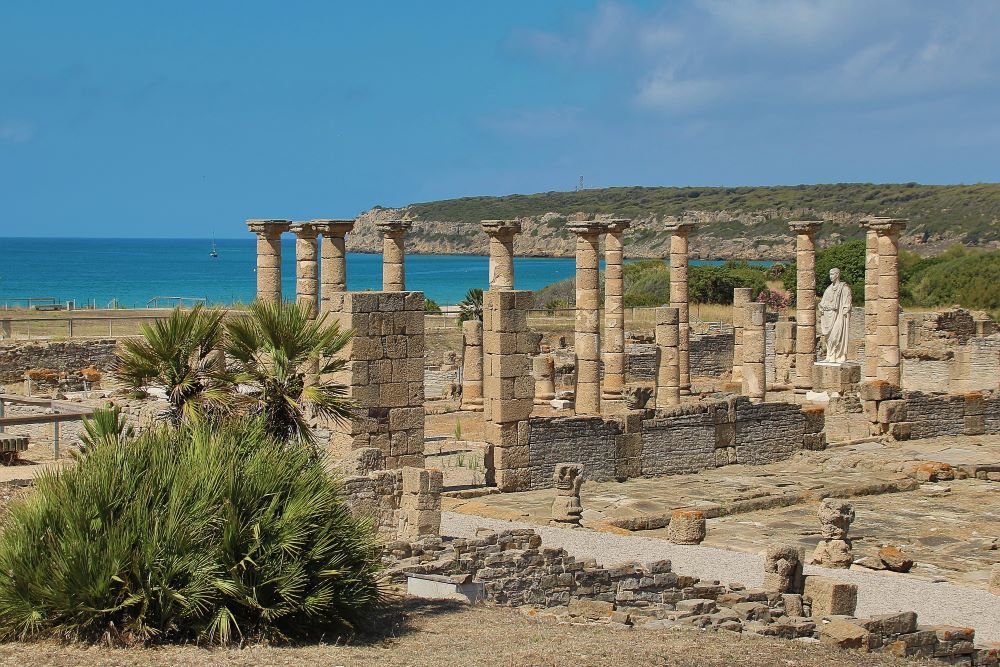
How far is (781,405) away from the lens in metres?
27.1

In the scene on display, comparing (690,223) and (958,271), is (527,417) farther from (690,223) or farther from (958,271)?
(958,271)

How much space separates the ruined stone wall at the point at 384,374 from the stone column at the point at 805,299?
15722 mm

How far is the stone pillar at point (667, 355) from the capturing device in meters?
32.1

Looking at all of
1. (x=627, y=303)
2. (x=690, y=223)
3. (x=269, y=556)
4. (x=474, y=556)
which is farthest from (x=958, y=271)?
(x=269, y=556)

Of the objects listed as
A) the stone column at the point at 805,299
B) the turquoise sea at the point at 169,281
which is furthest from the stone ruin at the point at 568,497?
the turquoise sea at the point at 169,281

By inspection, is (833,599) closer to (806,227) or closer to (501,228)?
(501,228)

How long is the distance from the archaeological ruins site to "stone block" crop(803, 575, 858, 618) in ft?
0.09

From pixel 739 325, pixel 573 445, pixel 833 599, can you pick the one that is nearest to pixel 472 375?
pixel 573 445

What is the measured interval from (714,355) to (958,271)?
22.4 metres

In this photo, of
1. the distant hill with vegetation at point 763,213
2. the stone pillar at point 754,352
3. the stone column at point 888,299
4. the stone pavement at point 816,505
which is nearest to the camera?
the stone pavement at point 816,505

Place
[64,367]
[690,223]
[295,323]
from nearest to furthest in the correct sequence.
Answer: [295,323]
[690,223]
[64,367]

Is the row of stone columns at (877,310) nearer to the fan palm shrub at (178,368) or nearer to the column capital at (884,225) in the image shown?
the column capital at (884,225)

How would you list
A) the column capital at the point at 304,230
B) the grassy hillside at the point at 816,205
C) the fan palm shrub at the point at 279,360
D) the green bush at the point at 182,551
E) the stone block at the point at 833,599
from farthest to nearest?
the grassy hillside at the point at 816,205 < the column capital at the point at 304,230 < the stone block at the point at 833,599 < the fan palm shrub at the point at 279,360 < the green bush at the point at 182,551

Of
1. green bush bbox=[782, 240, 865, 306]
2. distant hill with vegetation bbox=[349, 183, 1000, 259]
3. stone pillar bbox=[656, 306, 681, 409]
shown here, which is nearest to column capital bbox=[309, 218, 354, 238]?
stone pillar bbox=[656, 306, 681, 409]
